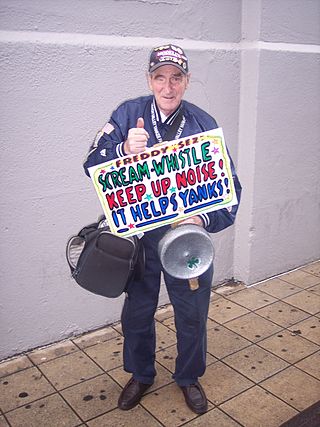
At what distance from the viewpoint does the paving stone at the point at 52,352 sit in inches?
137

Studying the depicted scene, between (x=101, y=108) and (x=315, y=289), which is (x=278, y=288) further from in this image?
(x=101, y=108)

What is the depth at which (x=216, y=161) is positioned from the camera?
8.24ft

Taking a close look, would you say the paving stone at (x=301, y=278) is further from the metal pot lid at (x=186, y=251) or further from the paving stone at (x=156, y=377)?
the metal pot lid at (x=186, y=251)

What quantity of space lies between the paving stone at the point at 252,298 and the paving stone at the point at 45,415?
2004mm

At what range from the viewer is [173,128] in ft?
8.46

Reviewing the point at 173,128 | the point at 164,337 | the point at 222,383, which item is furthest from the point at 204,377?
the point at 173,128

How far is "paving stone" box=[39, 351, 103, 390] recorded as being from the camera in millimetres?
3209

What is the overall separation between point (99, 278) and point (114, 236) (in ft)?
0.82

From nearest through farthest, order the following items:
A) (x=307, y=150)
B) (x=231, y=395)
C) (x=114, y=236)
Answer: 1. (x=114, y=236)
2. (x=231, y=395)
3. (x=307, y=150)

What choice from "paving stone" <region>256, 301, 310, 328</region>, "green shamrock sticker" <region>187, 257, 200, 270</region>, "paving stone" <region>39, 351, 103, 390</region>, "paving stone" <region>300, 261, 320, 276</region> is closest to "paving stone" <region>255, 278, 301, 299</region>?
"paving stone" <region>256, 301, 310, 328</region>

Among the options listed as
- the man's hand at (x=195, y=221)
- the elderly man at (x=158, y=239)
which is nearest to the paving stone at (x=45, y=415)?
the elderly man at (x=158, y=239)

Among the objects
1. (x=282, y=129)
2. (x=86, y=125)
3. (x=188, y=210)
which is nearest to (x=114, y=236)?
(x=188, y=210)

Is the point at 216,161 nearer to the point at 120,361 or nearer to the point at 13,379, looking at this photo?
the point at 120,361

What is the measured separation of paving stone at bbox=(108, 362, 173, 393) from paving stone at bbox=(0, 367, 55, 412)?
45cm
